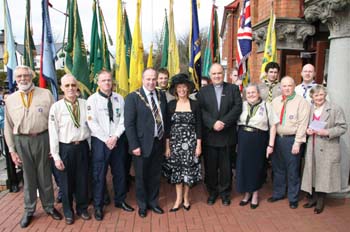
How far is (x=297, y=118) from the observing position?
161 inches

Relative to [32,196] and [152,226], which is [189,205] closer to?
[152,226]

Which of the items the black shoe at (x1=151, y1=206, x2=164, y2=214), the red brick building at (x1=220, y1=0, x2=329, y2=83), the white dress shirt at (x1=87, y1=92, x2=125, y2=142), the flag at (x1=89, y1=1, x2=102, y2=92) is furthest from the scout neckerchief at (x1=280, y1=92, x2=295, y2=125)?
the flag at (x1=89, y1=1, x2=102, y2=92)

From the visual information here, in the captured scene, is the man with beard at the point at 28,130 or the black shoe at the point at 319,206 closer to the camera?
the man with beard at the point at 28,130

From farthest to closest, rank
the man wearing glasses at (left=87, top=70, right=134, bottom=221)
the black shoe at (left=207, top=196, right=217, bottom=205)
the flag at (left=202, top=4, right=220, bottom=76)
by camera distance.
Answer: the flag at (left=202, top=4, right=220, bottom=76)
the black shoe at (left=207, top=196, right=217, bottom=205)
the man wearing glasses at (left=87, top=70, right=134, bottom=221)

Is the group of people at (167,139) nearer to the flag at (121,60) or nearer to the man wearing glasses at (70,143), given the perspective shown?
the man wearing glasses at (70,143)

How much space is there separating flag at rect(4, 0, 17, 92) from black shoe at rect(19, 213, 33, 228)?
241 centimetres

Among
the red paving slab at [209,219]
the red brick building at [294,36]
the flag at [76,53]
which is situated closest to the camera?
the red paving slab at [209,219]

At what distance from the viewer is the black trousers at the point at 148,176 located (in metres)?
3.96

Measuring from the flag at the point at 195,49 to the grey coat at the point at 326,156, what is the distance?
226 cm

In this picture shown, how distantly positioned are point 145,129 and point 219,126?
980mm

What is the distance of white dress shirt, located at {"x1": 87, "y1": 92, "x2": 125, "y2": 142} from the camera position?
12.4ft

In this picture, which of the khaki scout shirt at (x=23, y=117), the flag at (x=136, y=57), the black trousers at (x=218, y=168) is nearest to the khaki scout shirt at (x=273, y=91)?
the black trousers at (x=218, y=168)

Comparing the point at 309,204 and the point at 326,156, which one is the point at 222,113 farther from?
the point at 309,204

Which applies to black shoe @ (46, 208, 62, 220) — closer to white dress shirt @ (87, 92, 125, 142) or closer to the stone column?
white dress shirt @ (87, 92, 125, 142)
